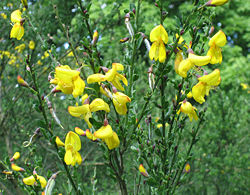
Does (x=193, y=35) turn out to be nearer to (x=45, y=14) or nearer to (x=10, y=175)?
(x=10, y=175)

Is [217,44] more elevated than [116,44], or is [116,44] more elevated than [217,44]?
[217,44]

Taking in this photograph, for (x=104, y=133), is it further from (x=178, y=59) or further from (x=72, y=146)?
(x=178, y=59)

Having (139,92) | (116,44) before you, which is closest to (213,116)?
(139,92)

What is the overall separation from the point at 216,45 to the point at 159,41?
0.21 metres

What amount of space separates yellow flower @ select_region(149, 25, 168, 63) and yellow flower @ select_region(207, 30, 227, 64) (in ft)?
0.54

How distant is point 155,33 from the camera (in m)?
0.99

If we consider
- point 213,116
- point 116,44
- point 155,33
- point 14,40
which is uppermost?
point 155,33

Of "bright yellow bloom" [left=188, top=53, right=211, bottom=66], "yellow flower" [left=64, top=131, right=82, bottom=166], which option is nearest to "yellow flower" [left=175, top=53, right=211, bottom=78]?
"bright yellow bloom" [left=188, top=53, right=211, bottom=66]

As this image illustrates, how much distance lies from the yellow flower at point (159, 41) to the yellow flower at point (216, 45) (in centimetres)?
16

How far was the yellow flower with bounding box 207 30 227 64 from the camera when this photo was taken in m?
0.97

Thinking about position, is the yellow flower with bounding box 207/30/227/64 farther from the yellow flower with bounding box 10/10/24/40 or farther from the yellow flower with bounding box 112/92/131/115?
the yellow flower with bounding box 10/10/24/40

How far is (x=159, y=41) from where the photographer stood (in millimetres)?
1012

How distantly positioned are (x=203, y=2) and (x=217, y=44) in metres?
0.16

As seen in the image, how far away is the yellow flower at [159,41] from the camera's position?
0.98 m
